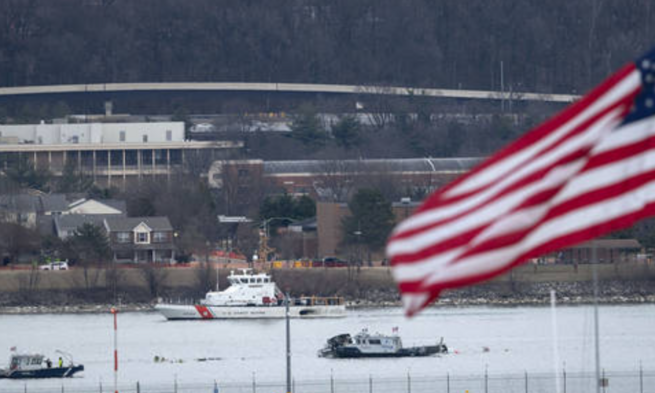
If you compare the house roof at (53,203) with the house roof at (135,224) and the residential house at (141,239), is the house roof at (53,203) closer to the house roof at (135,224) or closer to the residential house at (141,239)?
the house roof at (135,224)

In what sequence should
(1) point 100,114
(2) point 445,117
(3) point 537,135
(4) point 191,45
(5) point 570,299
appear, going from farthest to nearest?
(4) point 191,45 → (1) point 100,114 → (2) point 445,117 → (5) point 570,299 → (3) point 537,135

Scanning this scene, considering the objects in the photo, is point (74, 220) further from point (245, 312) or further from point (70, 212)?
point (245, 312)

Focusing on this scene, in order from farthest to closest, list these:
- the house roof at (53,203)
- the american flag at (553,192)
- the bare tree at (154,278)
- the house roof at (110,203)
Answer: the house roof at (53,203) → the house roof at (110,203) → the bare tree at (154,278) → the american flag at (553,192)

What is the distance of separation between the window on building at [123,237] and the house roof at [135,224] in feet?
0.51

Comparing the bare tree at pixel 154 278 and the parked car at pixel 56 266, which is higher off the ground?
the parked car at pixel 56 266

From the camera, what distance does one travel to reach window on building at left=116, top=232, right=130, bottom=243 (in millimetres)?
70156

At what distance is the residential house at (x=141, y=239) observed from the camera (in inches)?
2741

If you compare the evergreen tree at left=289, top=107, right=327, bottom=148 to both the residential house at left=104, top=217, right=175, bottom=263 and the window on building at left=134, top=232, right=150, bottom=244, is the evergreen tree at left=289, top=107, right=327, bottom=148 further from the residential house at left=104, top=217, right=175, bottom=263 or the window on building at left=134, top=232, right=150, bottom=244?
the window on building at left=134, top=232, right=150, bottom=244

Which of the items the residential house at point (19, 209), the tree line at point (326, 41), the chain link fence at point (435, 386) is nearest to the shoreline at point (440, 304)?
the residential house at point (19, 209)

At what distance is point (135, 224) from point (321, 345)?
76.3 feet

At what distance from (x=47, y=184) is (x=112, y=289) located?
28391 millimetres

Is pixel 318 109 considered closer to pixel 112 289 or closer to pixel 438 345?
pixel 112 289

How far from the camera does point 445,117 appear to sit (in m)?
110

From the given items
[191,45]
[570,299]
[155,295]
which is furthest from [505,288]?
[191,45]
